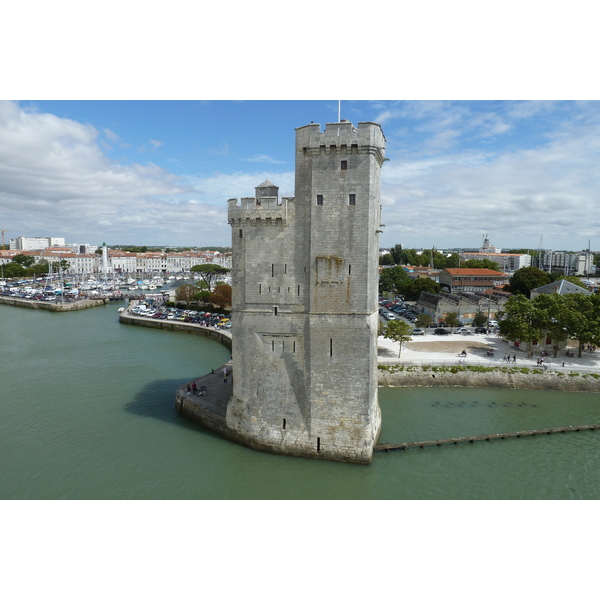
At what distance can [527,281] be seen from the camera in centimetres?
6056

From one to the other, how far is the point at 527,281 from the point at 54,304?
247 ft

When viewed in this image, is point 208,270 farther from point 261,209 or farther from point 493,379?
point 261,209

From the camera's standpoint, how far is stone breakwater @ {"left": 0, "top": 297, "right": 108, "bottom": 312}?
65619mm

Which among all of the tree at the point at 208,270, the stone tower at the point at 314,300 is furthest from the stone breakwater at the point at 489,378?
the tree at the point at 208,270

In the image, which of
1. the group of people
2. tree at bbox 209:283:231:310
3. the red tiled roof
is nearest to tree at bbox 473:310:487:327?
the red tiled roof

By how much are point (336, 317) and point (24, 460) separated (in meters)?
14.6

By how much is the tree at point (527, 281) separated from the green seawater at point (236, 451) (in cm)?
3941

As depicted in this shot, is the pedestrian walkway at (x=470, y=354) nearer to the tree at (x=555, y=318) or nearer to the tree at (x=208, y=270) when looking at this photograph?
the tree at (x=555, y=318)

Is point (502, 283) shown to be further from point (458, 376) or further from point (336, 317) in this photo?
point (336, 317)

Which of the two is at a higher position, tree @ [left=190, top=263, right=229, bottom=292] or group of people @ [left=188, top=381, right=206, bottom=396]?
tree @ [left=190, top=263, right=229, bottom=292]

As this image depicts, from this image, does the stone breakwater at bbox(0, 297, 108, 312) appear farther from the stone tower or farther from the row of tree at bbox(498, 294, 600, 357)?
the row of tree at bbox(498, 294, 600, 357)

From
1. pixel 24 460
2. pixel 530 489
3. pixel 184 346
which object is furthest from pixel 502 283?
pixel 24 460

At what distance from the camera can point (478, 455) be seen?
17.9 m

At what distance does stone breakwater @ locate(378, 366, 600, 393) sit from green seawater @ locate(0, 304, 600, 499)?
0.78 m
